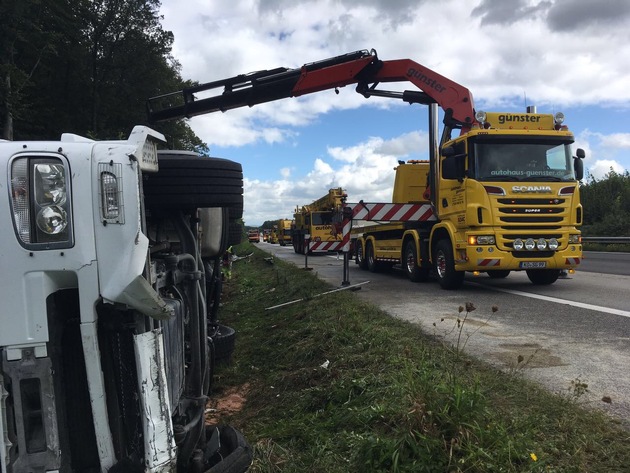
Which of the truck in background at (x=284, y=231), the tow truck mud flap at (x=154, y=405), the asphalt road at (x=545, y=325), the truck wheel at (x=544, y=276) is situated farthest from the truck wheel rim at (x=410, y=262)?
the truck in background at (x=284, y=231)

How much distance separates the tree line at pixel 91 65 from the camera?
2892 cm

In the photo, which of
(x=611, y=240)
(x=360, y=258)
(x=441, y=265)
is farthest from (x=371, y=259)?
(x=611, y=240)

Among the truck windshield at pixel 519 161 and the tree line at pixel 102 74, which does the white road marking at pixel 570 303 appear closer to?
the truck windshield at pixel 519 161

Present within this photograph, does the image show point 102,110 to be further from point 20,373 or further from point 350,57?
point 20,373

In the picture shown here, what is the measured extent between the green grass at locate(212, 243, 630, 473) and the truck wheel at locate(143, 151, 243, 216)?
1509mm

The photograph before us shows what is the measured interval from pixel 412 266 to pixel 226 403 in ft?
23.1

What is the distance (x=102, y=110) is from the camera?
117 feet

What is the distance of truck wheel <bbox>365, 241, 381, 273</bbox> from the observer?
46.0 ft

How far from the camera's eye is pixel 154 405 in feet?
6.38

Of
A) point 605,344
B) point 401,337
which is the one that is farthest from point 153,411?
point 605,344

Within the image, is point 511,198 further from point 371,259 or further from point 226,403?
point 371,259

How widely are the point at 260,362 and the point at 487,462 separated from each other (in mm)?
3790

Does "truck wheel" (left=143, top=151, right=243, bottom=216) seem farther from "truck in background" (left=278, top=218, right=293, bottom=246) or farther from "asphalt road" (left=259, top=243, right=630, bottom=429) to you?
"truck in background" (left=278, top=218, right=293, bottom=246)

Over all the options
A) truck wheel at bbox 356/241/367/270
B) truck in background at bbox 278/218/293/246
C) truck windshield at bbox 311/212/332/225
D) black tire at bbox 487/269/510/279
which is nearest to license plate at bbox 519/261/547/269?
black tire at bbox 487/269/510/279
